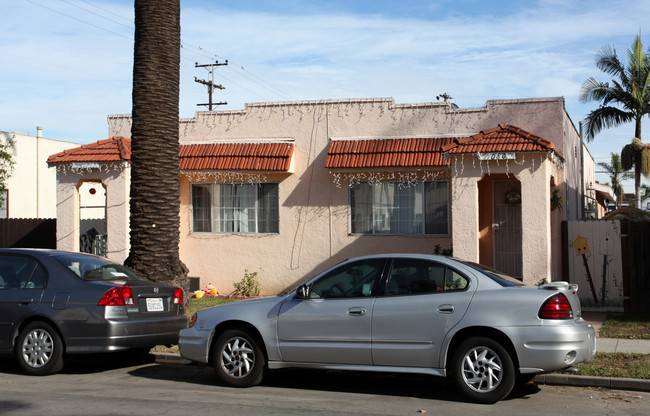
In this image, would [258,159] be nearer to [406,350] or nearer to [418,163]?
[418,163]

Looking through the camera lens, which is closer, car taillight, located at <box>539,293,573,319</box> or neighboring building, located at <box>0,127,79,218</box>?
car taillight, located at <box>539,293,573,319</box>

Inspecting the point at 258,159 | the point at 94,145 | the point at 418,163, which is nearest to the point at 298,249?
the point at 258,159

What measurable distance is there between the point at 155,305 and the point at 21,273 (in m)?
1.81

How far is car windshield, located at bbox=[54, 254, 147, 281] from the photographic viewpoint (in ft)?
30.8

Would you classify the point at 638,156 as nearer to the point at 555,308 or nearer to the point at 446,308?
the point at 555,308

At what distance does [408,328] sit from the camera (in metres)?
7.59

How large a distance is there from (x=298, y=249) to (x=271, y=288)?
116 cm

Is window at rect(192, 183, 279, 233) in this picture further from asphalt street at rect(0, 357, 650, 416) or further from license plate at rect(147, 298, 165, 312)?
asphalt street at rect(0, 357, 650, 416)

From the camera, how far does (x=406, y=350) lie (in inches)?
299

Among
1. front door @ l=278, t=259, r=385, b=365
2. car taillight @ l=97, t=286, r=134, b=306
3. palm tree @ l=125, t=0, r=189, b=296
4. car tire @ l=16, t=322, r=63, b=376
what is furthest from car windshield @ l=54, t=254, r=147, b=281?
front door @ l=278, t=259, r=385, b=365

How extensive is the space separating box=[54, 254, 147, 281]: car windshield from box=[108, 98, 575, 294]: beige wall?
718 centimetres

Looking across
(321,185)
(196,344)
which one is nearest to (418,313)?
(196,344)

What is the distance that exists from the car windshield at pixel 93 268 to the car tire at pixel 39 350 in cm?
80

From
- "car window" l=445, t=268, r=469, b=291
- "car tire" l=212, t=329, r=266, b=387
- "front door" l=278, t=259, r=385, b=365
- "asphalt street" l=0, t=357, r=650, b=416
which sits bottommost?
"asphalt street" l=0, t=357, r=650, b=416
